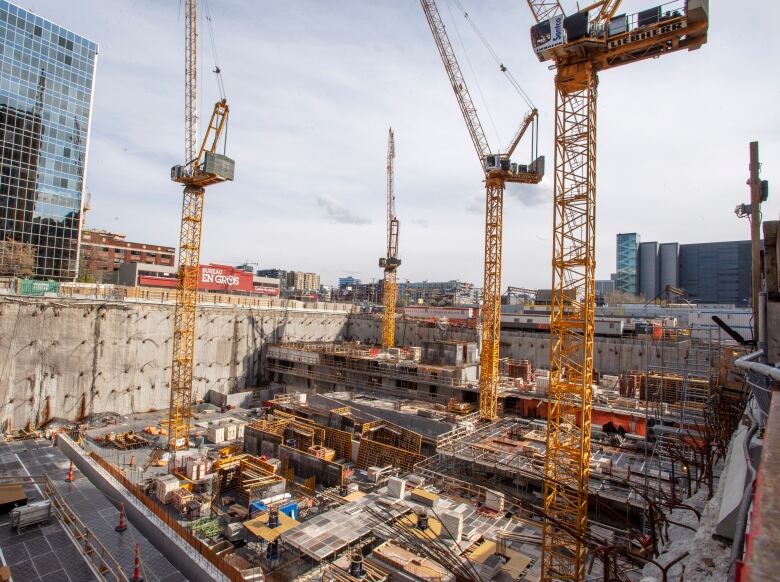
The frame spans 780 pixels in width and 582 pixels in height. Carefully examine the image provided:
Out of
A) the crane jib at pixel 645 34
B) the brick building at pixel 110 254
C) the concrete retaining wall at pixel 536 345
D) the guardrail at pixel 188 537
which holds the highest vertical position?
the crane jib at pixel 645 34

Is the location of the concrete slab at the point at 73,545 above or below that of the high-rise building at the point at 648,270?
below

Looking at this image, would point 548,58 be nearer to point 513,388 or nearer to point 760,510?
point 760,510

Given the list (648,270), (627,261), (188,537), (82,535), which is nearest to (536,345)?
(188,537)

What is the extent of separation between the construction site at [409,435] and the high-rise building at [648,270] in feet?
261

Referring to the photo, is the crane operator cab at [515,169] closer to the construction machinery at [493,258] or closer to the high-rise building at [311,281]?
the construction machinery at [493,258]

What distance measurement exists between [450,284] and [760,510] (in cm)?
18868

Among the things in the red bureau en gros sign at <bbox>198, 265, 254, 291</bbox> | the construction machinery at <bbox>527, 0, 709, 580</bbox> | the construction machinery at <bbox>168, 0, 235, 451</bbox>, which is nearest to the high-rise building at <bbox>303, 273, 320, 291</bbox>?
the red bureau en gros sign at <bbox>198, 265, 254, 291</bbox>

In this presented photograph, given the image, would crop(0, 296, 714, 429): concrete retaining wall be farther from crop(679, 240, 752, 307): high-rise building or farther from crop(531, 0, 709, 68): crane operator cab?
crop(679, 240, 752, 307): high-rise building

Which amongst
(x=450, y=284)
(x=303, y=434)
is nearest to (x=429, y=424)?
(x=303, y=434)

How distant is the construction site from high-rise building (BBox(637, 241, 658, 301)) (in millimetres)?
79662

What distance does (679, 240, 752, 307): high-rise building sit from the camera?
9631 centimetres

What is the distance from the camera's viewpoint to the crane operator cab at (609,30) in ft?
48.1

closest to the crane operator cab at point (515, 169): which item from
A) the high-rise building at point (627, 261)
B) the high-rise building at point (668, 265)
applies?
the high-rise building at point (668, 265)

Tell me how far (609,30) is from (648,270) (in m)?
108
